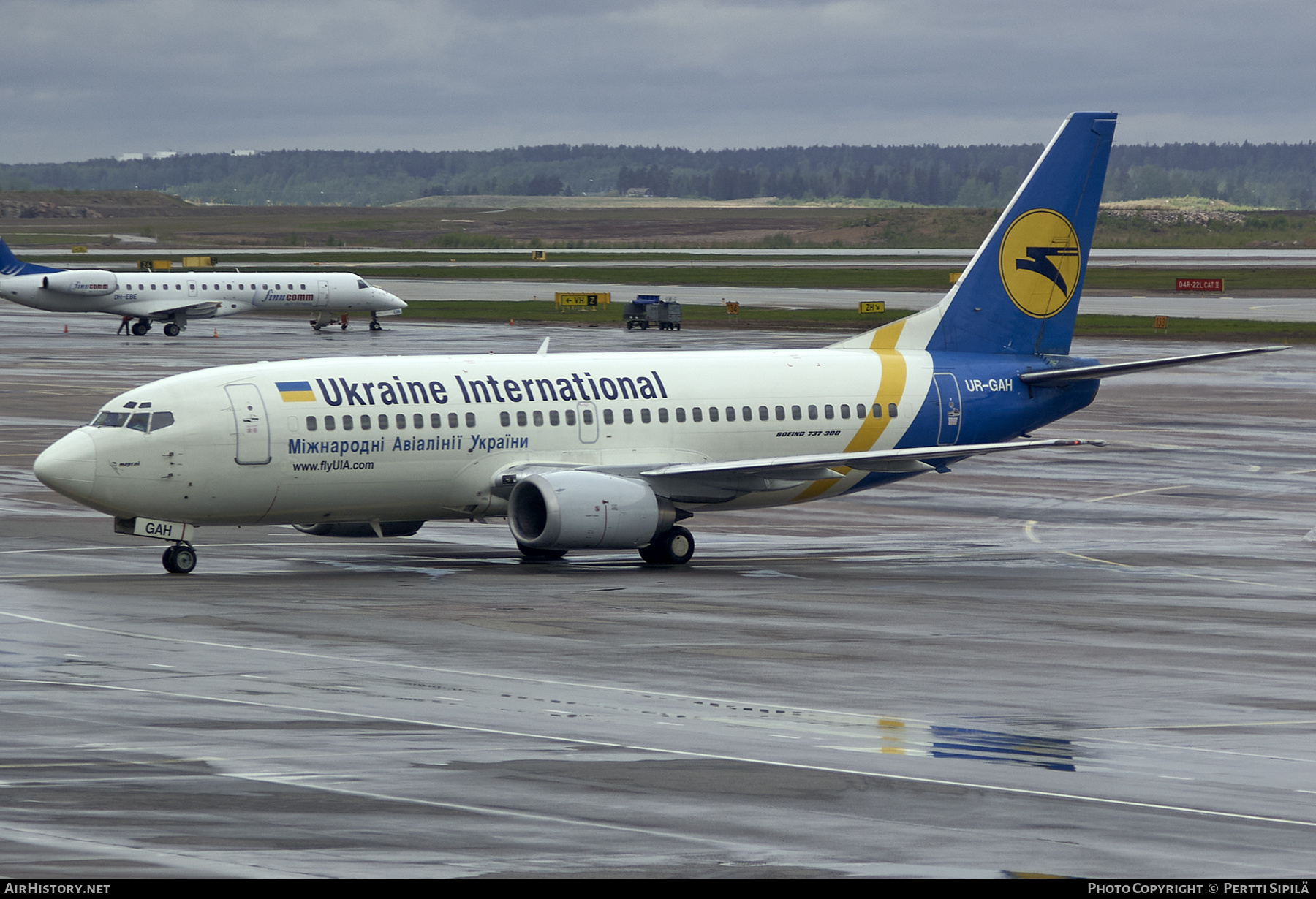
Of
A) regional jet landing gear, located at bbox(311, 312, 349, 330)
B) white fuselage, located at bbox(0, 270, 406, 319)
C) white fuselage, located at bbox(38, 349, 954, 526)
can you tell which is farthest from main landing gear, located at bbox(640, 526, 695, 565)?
regional jet landing gear, located at bbox(311, 312, 349, 330)

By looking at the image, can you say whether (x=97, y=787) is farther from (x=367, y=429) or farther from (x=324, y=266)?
(x=324, y=266)

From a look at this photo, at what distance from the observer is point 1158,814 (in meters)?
16.4

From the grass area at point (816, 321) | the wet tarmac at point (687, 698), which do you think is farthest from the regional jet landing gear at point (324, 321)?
the wet tarmac at point (687, 698)

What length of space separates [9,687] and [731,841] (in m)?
11.3

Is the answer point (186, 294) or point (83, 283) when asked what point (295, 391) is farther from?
point (83, 283)

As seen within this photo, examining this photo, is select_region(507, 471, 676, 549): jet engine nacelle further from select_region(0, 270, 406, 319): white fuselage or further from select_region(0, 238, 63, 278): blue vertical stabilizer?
select_region(0, 238, 63, 278): blue vertical stabilizer

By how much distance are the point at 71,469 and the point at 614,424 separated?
1058cm

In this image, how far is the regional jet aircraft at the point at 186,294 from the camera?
110 meters

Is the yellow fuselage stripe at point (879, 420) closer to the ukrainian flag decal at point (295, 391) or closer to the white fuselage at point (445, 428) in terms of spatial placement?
the white fuselage at point (445, 428)

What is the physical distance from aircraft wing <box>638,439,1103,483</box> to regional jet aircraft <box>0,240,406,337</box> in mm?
74227

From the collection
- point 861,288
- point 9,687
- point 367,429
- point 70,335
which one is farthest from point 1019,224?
point 861,288

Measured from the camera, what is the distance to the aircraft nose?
106ft

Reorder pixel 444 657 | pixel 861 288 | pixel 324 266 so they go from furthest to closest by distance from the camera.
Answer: pixel 324 266 < pixel 861 288 < pixel 444 657

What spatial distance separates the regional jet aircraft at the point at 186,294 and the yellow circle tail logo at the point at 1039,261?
70883 mm
